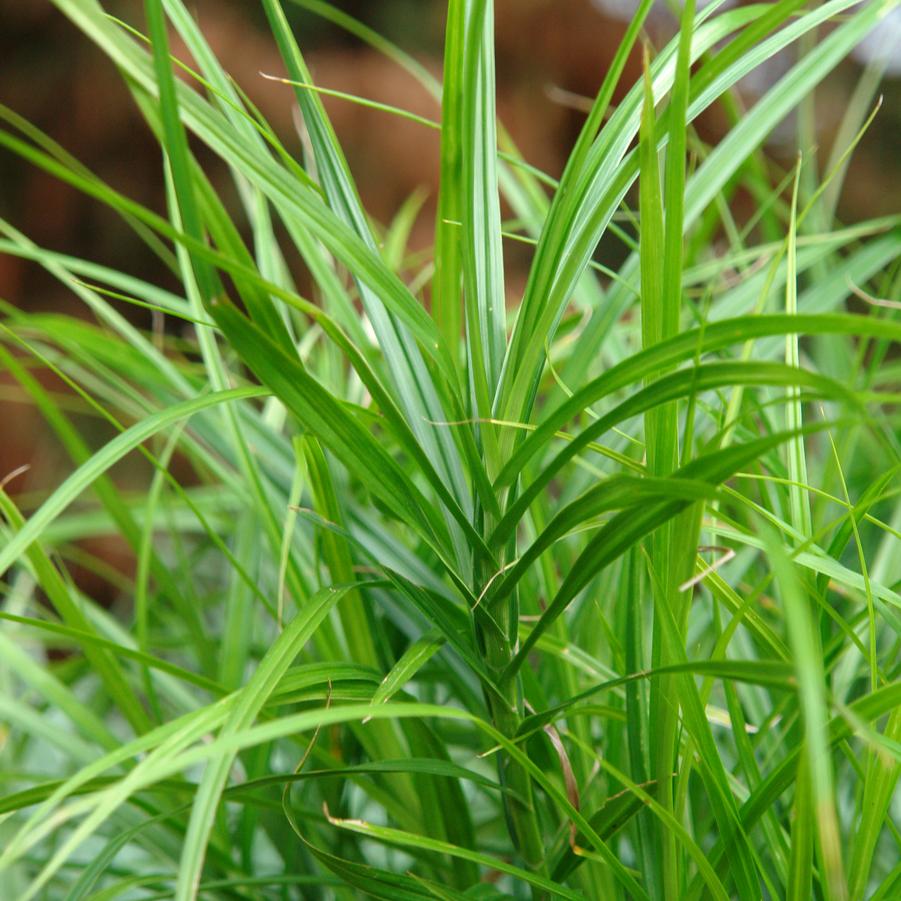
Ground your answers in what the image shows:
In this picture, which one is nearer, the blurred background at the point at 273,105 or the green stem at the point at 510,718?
the green stem at the point at 510,718

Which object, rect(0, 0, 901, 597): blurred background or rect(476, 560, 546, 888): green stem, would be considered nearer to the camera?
rect(476, 560, 546, 888): green stem

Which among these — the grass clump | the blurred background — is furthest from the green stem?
the blurred background

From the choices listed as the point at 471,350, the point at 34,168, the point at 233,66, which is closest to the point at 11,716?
the point at 471,350

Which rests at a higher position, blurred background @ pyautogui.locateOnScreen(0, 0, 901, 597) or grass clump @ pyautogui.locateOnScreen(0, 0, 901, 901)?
blurred background @ pyautogui.locateOnScreen(0, 0, 901, 597)

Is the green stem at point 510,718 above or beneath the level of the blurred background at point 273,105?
beneath

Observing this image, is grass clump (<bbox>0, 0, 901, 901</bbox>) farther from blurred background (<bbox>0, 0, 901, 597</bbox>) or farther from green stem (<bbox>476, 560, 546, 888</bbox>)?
blurred background (<bbox>0, 0, 901, 597</bbox>)

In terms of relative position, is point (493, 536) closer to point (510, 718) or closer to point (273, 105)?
point (510, 718)

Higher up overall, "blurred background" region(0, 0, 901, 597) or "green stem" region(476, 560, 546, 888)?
"blurred background" region(0, 0, 901, 597)

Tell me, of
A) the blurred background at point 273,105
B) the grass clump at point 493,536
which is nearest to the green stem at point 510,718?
the grass clump at point 493,536

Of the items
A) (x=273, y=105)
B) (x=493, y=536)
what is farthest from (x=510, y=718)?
(x=273, y=105)

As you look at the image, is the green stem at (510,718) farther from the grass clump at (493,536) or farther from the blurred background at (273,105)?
the blurred background at (273,105)
